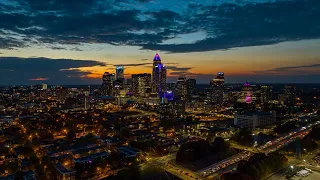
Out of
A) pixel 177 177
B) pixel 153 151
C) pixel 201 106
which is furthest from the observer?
pixel 201 106

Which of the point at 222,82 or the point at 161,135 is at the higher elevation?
the point at 222,82

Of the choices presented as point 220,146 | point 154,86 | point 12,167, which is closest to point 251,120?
point 220,146

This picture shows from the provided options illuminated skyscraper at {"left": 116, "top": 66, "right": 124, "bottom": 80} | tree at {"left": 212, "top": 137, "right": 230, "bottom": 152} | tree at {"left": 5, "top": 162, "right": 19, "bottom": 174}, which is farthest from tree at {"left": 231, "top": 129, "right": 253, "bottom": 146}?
Answer: illuminated skyscraper at {"left": 116, "top": 66, "right": 124, "bottom": 80}

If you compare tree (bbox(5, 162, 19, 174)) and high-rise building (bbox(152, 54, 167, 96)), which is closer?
tree (bbox(5, 162, 19, 174))

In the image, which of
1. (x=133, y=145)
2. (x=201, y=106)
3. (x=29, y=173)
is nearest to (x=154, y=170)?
(x=133, y=145)

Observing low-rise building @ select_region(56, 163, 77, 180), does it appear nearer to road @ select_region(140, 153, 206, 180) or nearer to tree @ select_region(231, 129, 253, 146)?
road @ select_region(140, 153, 206, 180)

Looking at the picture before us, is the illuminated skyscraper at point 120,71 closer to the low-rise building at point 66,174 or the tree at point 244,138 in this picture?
the tree at point 244,138

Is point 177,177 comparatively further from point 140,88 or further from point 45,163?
point 140,88
